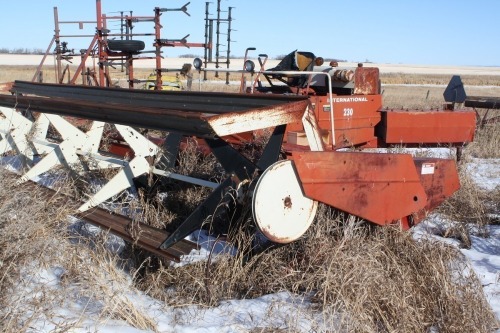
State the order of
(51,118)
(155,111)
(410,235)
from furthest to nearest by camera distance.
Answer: (51,118) → (410,235) → (155,111)

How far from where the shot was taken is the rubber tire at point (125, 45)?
1118cm

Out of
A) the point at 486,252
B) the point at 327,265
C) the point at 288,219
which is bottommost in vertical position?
the point at 486,252

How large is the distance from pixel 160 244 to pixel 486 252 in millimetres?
2862

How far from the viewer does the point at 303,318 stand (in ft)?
10.5

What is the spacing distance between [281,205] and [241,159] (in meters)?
0.54

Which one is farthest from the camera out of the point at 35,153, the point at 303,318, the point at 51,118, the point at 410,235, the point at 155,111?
the point at 35,153

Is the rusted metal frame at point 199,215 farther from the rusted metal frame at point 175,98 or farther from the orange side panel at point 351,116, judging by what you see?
the orange side panel at point 351,116

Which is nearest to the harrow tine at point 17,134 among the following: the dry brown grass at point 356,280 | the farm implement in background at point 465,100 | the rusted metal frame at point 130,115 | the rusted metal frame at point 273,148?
the rusted metal frame at point 130,115

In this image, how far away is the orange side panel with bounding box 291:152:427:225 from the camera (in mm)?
3678

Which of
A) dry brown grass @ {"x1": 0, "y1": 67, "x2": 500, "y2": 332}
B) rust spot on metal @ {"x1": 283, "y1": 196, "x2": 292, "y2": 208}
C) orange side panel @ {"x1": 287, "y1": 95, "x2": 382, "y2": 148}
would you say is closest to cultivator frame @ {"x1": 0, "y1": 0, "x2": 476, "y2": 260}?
rust spot on metal @ {"x1": 283, "y1": 196, "x2": 292, "y2": 208}

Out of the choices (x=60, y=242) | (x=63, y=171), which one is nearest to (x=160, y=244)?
(x=60, y=242)

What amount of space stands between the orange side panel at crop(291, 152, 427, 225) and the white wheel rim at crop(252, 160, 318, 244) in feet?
0.24

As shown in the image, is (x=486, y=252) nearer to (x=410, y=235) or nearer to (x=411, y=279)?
(x=410, y=235)

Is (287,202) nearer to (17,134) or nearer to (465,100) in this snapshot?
A: (17,134)
